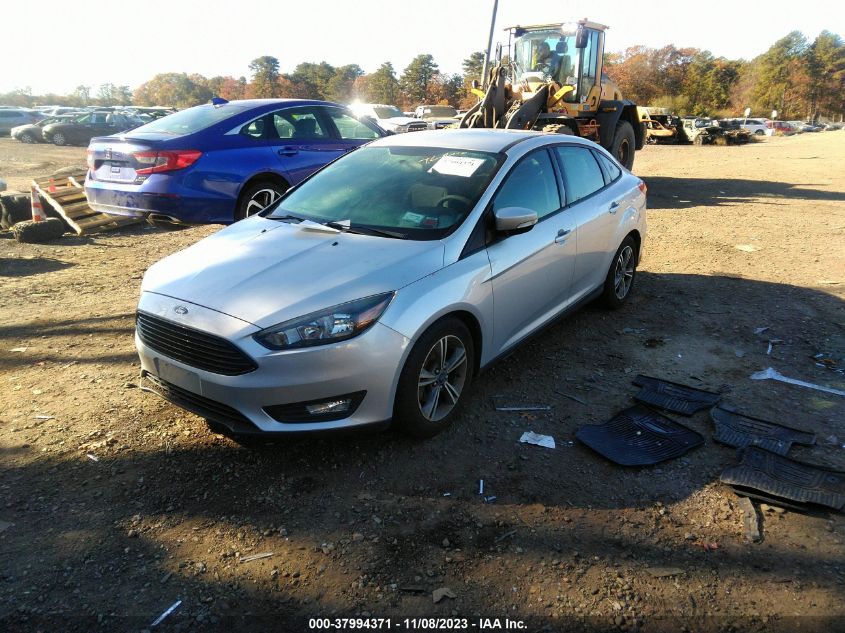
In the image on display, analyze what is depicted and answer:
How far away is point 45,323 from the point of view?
538 centimetres

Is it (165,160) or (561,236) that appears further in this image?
(165,160)

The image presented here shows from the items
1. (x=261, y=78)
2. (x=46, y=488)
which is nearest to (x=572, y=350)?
(x=46, y=488)

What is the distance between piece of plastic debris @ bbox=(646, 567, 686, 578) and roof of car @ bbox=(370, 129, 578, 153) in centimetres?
280

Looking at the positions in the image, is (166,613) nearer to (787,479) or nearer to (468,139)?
(787,479)

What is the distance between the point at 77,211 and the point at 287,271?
24.4ft

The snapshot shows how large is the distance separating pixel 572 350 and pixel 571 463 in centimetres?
166

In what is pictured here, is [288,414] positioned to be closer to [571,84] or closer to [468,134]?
[468,134]

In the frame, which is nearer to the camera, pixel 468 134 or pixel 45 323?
pixel 468 134

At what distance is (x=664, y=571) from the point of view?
8.56 ft

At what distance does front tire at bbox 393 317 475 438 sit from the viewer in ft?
10.6

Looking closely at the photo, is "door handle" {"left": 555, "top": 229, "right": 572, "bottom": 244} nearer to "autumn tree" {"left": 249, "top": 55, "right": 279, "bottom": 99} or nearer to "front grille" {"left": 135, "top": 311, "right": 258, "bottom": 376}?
"front grille" {"left": 135, "top": 311, "right": 258, "bottom": 376}

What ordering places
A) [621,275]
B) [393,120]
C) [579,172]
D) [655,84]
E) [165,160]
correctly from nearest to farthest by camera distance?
[579,172] < [621,275] < [165,160] < [393,120] < [655,84]

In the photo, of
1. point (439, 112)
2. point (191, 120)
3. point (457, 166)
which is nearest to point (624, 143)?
point (191, 120)

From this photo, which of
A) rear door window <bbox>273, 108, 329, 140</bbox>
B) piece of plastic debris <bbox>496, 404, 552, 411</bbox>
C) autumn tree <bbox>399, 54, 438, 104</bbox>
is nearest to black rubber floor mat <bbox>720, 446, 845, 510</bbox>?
piece of plastic debris <bbox>496, 404, 552, 411</bbox>
